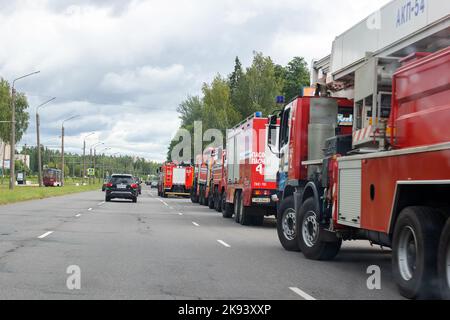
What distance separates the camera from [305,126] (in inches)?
492

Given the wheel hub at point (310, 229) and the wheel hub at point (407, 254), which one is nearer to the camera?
the wheel hub at point (407, 254)

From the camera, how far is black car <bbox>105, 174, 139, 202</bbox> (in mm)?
38188

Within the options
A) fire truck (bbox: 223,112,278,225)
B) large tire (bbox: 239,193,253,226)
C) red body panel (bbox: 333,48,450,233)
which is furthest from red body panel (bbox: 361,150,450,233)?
large tire (bbox: 239,193,253,226)

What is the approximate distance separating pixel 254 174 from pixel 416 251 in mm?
12500

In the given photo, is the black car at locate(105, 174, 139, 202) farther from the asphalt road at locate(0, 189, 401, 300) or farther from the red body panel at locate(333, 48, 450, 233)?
the red body panel at locate(333, 48, 450, 233)

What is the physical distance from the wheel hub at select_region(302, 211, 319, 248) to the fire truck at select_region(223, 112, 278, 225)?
7087mm

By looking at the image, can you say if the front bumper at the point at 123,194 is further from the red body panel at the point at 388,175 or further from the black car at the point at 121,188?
the red body panel at the point at 388,175

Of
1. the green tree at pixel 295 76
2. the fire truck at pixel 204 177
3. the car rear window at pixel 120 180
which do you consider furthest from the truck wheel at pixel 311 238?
the green tree at pixel 295 76

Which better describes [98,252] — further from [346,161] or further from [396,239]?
[396,239]

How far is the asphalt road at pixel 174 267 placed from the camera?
8.10 m

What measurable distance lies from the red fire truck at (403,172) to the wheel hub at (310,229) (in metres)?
0.86

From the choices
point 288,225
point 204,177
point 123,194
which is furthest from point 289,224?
point 123,194

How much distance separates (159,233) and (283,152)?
476 centimetres

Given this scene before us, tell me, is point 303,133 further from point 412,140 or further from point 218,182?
point 218,182
